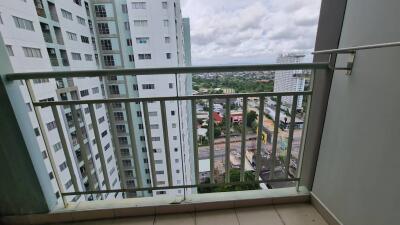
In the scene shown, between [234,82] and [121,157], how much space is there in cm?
94

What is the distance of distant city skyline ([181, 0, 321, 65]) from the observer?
3.72 feet

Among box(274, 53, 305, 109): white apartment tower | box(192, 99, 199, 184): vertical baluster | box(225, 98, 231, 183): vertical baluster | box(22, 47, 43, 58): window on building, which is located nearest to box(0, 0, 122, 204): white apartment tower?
box(22, 47, 43, 58): window on building

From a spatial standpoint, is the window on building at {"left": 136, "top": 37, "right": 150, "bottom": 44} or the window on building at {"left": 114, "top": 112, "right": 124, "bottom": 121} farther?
the window on building at {"left": 136, "top": 37, "right": 150, "bottom": 44}

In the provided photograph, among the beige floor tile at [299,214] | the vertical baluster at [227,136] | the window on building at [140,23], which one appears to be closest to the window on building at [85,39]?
the window on building at [140,23]

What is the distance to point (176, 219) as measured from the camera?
1248 millimetres

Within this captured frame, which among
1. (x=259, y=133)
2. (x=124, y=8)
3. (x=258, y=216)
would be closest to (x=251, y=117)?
(x=259, y=133)

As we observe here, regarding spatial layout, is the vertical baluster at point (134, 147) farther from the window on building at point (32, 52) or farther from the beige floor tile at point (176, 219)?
the window on building at point (32, 52)

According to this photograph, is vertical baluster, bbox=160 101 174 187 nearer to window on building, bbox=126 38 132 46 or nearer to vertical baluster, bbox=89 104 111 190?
A: vertical baluster, bbox=89 104 111 190

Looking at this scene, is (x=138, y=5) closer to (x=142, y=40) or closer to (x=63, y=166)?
(x=142, y=40)

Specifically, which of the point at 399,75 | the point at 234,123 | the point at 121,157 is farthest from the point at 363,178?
the point at 121,157

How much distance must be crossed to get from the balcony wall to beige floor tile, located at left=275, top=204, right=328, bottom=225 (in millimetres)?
148

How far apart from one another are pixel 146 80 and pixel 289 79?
94cm

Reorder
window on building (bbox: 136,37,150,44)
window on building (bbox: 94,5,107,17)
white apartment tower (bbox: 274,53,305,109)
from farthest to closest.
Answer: window on building (bbox: 136,37,150,44)
window on building (bbox: 94,5,107,17)
white apartment tower (bbox: 274,53,305,109)

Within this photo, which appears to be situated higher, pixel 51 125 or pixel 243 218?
pixel 51 125
